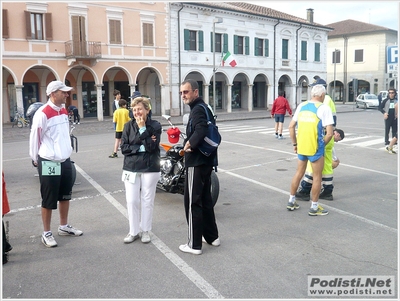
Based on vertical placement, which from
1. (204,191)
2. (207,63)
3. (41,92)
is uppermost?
(207,63)

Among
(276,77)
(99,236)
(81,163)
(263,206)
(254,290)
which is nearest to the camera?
(254,290)

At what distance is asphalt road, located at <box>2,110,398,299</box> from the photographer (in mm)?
3783

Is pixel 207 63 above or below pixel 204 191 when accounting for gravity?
above

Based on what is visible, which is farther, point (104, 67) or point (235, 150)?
point (104, 67)

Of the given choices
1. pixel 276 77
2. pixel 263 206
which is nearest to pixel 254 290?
pixel 263 206

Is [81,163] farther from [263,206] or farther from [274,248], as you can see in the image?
[274,248]

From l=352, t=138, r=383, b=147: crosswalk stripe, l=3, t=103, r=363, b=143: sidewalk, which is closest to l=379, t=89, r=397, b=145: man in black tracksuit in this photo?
l=352, t=138, r=383, b=147: crosswalk stripe

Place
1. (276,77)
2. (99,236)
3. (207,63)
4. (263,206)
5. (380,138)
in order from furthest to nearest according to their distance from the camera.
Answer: (276,77), (207,63), (380,138), (263,206), (99,236)

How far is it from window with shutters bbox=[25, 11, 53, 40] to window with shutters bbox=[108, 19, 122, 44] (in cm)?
431

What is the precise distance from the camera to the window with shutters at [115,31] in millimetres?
28625

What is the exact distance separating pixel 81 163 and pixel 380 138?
11214 millimetres

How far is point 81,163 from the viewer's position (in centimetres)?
1067

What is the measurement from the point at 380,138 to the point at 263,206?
10.9 meters

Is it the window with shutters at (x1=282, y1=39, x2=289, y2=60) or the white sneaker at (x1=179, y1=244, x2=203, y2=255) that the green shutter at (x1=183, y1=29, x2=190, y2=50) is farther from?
the white sneaker at (x1=179, y1=244, x2=203, y2=255)
